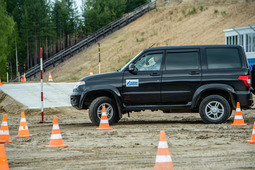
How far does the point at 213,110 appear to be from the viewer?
12258mm

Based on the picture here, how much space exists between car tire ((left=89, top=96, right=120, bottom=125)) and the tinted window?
1.84 metres

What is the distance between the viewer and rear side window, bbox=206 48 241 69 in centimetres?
1238

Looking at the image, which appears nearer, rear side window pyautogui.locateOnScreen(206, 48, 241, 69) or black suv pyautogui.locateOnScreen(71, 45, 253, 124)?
black suv pyautogui.locateOnScreen(71, 45, 253, 124)

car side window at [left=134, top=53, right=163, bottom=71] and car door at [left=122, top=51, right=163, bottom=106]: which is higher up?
car side window at [left=134, top=53, right=163, bottom=71]

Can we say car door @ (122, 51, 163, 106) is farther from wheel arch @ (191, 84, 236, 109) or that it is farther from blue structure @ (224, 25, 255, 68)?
blue structure @ (224, 25, 255, 68)

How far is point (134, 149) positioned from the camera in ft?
28.0

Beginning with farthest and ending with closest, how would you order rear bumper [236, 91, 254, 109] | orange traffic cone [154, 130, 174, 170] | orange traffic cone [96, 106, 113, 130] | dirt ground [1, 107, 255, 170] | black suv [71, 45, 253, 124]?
black suv [71, 45, 253, 124], rear bumper [236, 91, 254, 109], orange traffic cone [96, 106, 113, 130], dirt ground [1, 107, 255, 170], orange traffic cone [154, 130, 174, 170]

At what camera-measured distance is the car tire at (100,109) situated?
40.7ft

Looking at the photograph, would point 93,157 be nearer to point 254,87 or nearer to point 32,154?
point 32,154

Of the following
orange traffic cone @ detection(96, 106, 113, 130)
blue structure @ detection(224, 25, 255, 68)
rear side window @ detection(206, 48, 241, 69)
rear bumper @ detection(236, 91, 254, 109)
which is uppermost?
blue structure @ detection(224, 25, 255, 68)

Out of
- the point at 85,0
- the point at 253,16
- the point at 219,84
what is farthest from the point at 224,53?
the point at 85,0

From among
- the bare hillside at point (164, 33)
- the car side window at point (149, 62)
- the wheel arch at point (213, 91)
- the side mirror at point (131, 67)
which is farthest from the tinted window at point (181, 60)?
the bare hillside at point (164, 33)

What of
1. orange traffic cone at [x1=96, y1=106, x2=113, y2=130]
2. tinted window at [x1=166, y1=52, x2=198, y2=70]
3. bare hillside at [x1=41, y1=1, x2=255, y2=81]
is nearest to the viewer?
orange traffic cone at [x1=96, y1=106, x2=113, y2=130]

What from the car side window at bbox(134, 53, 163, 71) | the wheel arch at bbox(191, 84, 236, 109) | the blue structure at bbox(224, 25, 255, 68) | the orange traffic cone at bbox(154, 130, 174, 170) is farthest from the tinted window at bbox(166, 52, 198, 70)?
the blue structure at bbox(224, 25, 255, 68)
